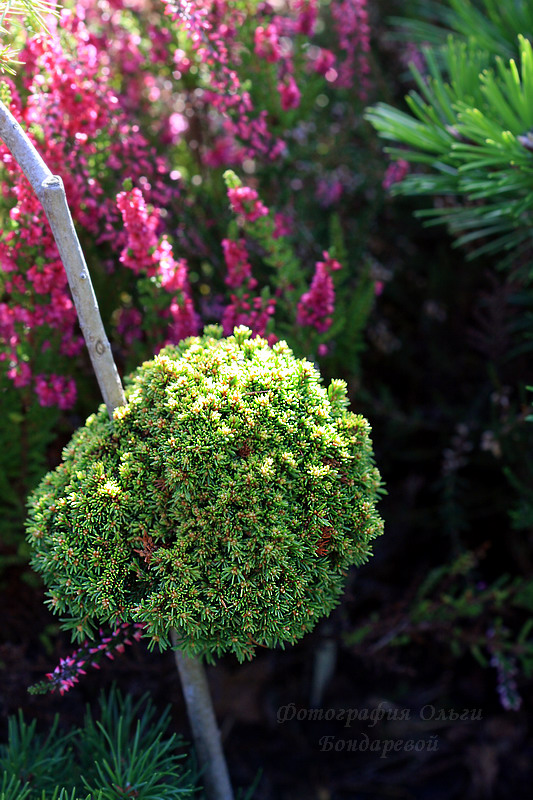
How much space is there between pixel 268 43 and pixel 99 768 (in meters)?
1.63

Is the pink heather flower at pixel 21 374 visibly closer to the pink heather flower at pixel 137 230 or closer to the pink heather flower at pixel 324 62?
the pink heather flower at pixel 137 230

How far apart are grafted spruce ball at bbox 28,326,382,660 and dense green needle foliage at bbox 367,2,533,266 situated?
0.57 metres

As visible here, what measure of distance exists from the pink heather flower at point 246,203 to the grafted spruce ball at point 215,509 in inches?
14.6

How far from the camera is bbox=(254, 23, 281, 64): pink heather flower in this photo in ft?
5.24

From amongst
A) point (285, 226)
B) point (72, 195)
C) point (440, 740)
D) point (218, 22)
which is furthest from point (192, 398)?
point (440, 740)

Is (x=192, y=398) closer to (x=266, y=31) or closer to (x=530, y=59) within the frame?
(x=530, y=59)

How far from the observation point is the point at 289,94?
5.46 feet

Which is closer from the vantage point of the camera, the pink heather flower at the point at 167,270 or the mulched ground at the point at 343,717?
the pink heather flower at the point at 167,270

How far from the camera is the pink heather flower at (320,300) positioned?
53.6 inches

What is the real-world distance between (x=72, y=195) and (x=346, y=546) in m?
0.96

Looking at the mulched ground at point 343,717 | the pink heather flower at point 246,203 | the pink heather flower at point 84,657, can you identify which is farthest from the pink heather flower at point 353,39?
the pink heather flower at point 84,657

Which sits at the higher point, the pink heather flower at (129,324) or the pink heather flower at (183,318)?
the pink heather flower at (129,324)

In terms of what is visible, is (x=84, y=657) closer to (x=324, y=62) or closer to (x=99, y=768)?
(x=99, y=768)

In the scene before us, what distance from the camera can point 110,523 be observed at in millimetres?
1037
